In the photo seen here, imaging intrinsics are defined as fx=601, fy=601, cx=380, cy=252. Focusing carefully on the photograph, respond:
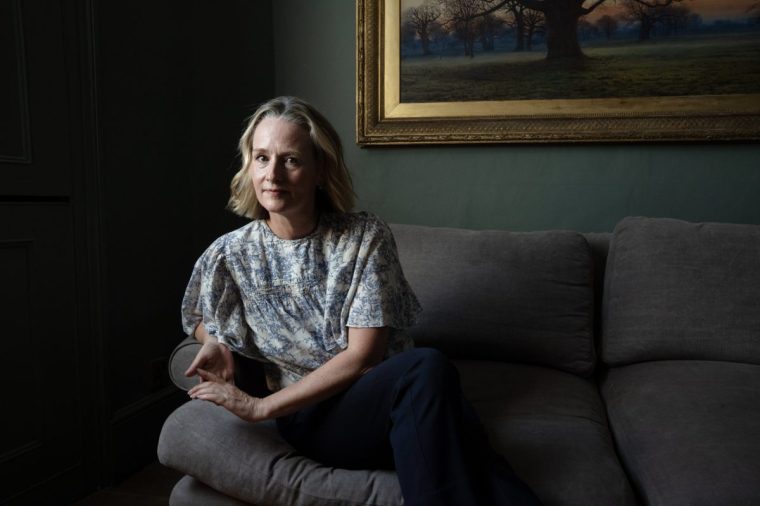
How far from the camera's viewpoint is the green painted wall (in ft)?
6.95

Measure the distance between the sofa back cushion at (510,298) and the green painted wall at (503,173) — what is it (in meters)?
0.38

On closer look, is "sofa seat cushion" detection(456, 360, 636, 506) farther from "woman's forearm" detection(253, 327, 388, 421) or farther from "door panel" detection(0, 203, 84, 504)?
"door panel" detection(0, 203, 84, 504)

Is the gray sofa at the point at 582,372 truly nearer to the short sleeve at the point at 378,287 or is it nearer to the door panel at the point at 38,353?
the short sleeve at the point at 378,287

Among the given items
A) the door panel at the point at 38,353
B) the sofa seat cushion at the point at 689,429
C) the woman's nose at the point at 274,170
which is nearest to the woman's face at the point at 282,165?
the woman's nose at the point at 274,170

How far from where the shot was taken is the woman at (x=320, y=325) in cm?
114

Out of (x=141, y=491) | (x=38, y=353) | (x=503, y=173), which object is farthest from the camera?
(x=503, y=173)

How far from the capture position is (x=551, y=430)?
4.40 ft

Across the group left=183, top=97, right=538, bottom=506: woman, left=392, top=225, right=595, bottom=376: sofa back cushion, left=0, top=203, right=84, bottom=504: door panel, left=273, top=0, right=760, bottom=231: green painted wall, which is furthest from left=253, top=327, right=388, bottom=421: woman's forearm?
left=273, top=0, right=760, bottom=231: green painted wall

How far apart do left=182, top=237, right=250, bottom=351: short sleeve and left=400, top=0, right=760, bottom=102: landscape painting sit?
1.23m

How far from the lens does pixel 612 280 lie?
1886mm

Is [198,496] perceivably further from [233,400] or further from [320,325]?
[320,325]

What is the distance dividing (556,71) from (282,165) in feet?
4.21

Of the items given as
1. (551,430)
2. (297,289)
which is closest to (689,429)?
(551,430)

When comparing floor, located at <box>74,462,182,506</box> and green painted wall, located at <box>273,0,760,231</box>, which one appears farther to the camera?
green painted wall, located at <box>273,0,760,231</box>
